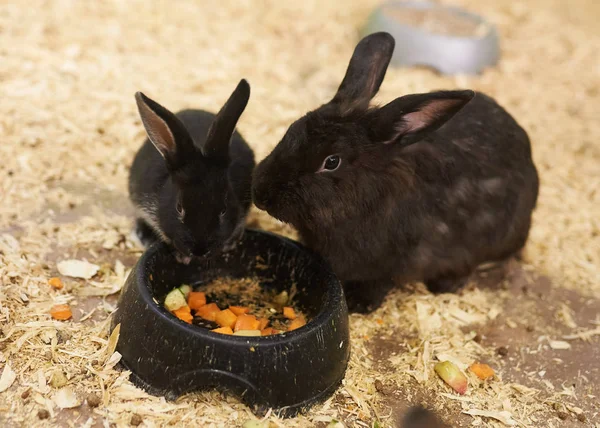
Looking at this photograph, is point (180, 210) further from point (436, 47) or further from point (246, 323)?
point (436, 47)

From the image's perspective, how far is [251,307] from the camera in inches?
161

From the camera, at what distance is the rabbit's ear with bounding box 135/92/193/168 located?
11.7 feet

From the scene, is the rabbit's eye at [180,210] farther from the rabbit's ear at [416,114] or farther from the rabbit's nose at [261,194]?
the rabbit's ear at [416,114]

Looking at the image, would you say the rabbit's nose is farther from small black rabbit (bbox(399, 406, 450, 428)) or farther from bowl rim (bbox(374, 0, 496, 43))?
bowl rim (bbox(374, 0, 496, 43))

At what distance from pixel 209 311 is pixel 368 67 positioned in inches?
68.4

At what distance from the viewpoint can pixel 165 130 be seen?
373 cm

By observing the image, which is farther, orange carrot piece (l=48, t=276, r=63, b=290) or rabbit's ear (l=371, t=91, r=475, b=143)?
orange carrot piece (l=48, t=276, r=63, b=290)

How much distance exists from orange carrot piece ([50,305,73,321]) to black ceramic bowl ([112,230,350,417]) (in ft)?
1.09

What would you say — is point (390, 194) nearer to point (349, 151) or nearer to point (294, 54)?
point (349, 151)

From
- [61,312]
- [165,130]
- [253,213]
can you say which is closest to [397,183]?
[165,130]

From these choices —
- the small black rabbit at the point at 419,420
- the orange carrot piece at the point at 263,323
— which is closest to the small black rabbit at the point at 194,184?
the orange carrot piece at the point at 263,323

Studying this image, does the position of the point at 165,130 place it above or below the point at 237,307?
above

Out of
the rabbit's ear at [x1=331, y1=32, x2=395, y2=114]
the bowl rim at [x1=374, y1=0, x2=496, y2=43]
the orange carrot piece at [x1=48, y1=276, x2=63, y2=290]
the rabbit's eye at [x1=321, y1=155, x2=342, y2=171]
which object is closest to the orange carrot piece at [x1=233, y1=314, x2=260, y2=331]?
the rabbit's eye at [x1=321, y1=155, x2=342, y2=171]

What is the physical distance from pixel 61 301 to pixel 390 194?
203cm
